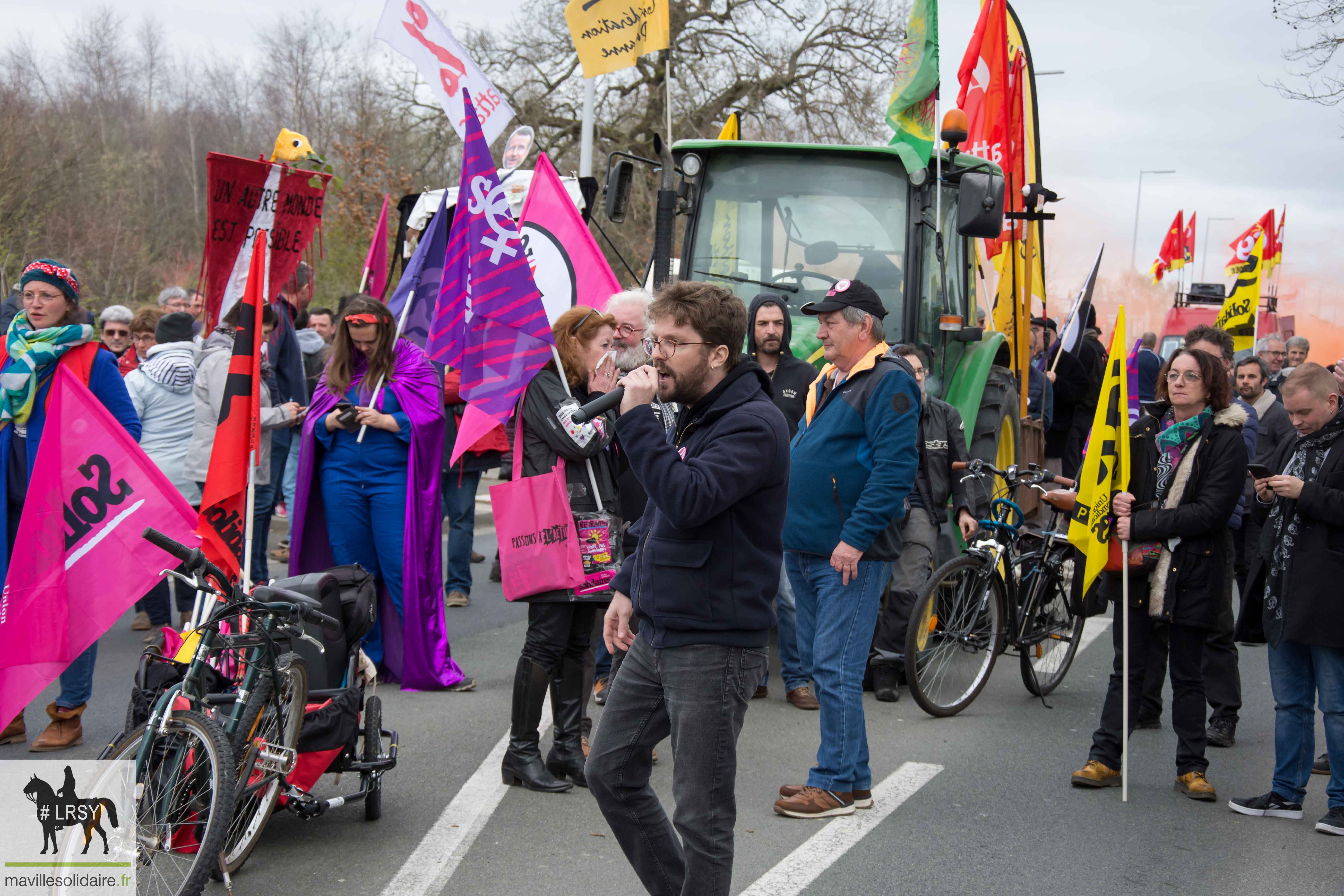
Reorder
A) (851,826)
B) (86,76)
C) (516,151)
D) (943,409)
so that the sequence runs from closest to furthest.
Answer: (851,826) < (943,409) < (516,151) < (86,76)

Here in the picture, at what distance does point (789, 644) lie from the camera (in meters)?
6.44

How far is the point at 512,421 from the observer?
5367 mm

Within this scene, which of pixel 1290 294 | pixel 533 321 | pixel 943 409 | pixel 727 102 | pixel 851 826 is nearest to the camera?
pixel 851 826

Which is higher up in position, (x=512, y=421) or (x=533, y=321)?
(x=533, y=321)

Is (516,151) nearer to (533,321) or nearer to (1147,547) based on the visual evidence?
(533,321)

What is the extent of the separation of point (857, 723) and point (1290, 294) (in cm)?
3257

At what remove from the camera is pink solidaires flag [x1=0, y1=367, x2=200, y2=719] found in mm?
4676

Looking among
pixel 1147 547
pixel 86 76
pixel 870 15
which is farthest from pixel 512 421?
pixel 86 76

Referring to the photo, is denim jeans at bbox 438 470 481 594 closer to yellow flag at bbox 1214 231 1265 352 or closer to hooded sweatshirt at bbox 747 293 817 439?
hooded sweatshirt at bbox 747 293 817 439

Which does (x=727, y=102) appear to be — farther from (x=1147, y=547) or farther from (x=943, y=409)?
(x=1147, y=547)

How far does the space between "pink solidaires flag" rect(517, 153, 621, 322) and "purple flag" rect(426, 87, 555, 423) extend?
423 millimetres

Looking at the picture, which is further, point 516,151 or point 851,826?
point 516,151

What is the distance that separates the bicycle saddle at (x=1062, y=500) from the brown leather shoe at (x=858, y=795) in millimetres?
1750

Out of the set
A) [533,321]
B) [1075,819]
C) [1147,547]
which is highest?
[533,321]
